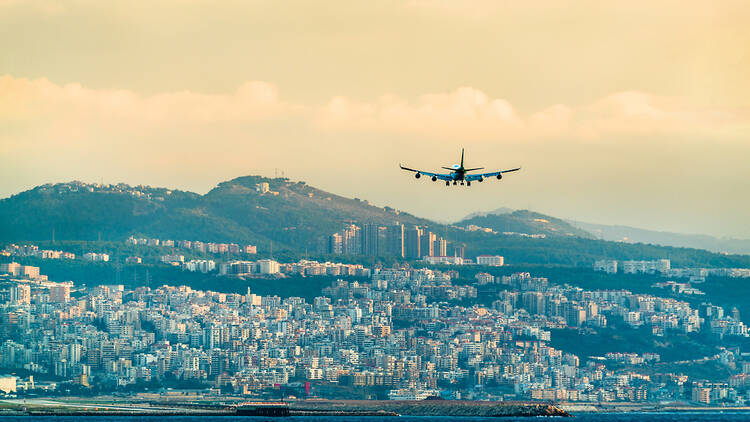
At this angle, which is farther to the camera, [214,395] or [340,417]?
[214,395]

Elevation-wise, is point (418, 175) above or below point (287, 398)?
above

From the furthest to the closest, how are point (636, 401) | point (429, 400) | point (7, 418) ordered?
point (636, 401) → point (429, 400) → point (7, 418)

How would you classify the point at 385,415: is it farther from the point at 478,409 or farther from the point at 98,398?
the point at 98,398

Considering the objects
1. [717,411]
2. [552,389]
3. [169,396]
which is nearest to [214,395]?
[169,396]

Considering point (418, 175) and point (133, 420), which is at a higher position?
point (418, 175)

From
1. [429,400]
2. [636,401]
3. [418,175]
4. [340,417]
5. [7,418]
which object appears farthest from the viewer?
[636,401]

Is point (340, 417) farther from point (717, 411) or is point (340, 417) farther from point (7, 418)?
point (717, 411)

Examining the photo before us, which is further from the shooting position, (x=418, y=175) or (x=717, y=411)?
(x=717, y=411)

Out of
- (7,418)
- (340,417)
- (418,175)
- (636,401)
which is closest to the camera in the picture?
(418,175)

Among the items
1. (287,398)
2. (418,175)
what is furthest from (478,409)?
(418,175)
